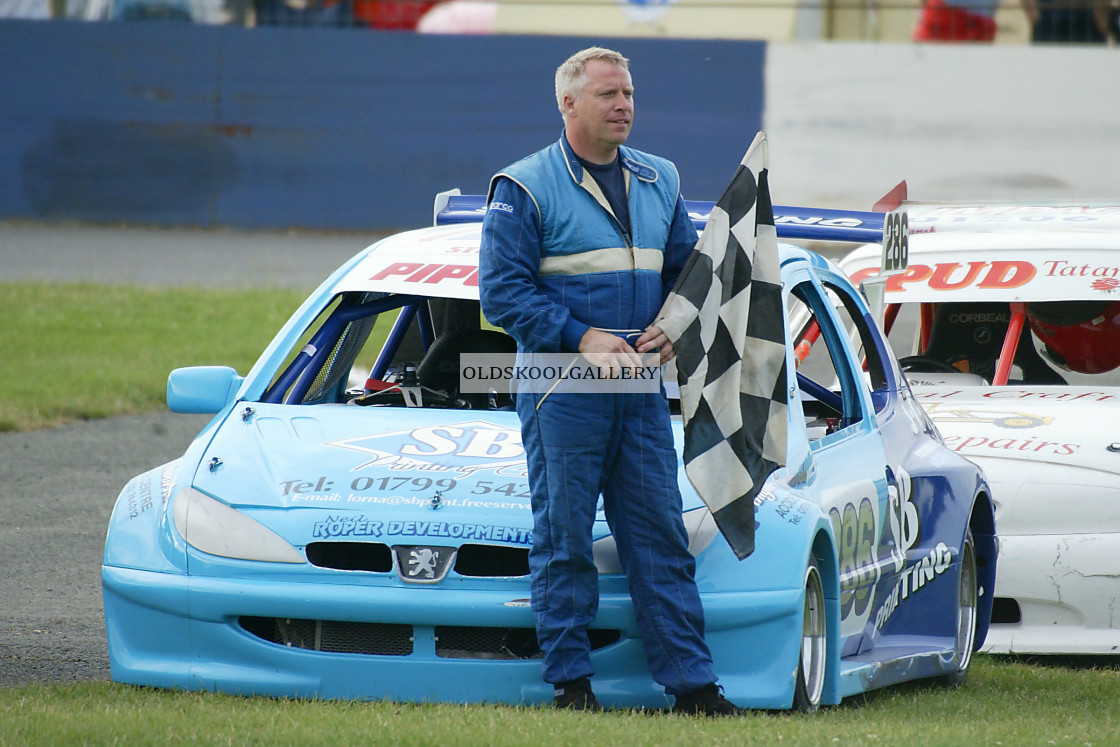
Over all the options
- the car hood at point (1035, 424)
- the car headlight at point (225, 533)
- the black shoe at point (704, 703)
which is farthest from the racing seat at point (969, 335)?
the car headlight at point (225, 533)

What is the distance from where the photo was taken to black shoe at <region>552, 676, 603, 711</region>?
4242 mm

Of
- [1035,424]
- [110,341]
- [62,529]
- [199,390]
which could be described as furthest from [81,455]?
[1035,424]

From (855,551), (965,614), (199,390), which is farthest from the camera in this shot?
(965,614)

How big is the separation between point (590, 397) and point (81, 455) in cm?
729

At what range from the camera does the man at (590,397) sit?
13.9 ft

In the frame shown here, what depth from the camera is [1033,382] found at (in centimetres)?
771

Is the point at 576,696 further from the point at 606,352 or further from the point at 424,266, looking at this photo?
the point at 424,266

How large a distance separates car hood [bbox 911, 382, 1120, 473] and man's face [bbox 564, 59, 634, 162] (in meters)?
2.79

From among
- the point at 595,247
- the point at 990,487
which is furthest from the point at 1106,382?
the point at 595,247

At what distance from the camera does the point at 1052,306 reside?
7.83 meters

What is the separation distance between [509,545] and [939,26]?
69.7 ft

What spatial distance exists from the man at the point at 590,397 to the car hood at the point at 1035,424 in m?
2.53

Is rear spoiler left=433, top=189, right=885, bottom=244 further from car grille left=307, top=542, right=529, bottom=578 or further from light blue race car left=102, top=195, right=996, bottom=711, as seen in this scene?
car grille left=307, top=542, right=529, bottom=578

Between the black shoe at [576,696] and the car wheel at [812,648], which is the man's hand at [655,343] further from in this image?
the black shoe at [576,696]
